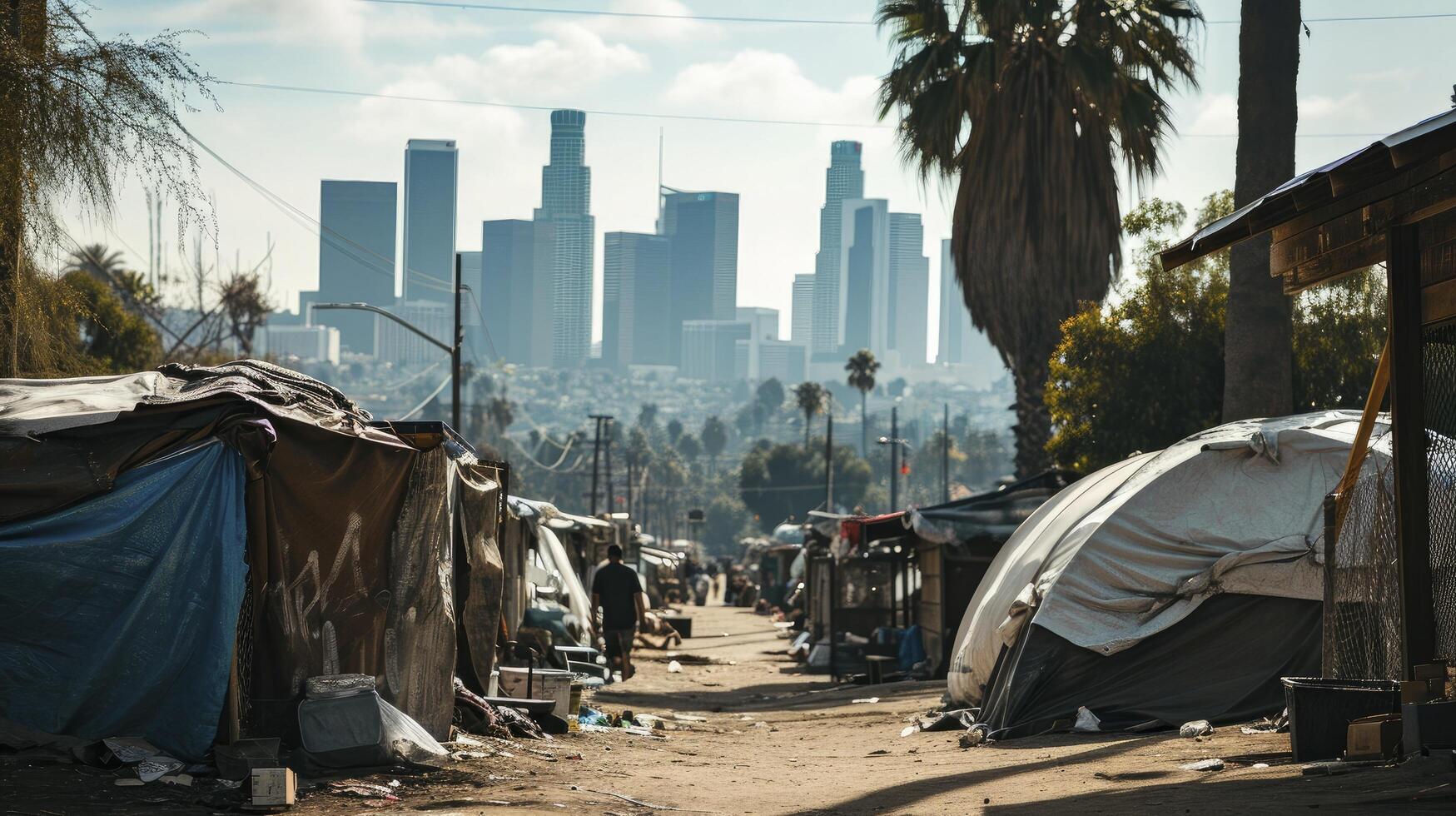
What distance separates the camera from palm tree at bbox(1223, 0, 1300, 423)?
15375 mm

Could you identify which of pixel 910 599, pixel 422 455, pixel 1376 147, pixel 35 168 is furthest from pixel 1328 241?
pixel 910 599

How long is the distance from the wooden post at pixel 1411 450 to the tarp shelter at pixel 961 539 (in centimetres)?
1028

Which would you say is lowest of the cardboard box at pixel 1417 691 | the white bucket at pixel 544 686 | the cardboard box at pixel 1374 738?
the white bucket at pixel 544 686

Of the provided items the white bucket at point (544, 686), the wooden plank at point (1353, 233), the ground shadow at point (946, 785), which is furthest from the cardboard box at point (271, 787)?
the wooden plank at point (1353, 233)

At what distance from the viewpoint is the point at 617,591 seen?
720 inches

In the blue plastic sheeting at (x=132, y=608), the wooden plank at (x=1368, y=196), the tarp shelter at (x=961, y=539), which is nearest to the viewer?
the wooden plank at (x=1368, y=196)

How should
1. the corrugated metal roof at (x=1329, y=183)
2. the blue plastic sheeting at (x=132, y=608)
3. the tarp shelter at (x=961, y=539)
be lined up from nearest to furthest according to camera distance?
1. the corrugated metal roof at (x=1329, y=183)
2. the blue plastic sheeting at (x=132, y=608)
3. the tarp shelter at (x=961, y=539)

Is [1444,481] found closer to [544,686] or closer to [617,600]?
[544,686]

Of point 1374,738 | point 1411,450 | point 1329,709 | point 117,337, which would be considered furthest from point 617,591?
point 117,337

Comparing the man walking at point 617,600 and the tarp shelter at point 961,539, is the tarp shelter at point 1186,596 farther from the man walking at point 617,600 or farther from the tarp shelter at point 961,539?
the man walking at point 617,600

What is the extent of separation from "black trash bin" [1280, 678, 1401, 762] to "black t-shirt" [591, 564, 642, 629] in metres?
11.0

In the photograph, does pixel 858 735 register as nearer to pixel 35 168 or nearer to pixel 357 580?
pixel 357 580

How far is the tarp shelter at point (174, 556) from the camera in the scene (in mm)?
8453

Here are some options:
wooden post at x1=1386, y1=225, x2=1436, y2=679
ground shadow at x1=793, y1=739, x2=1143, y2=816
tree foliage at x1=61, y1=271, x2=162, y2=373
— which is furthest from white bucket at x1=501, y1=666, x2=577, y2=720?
tree foliage at x1=61, y1=271, x2=162, y2=373
